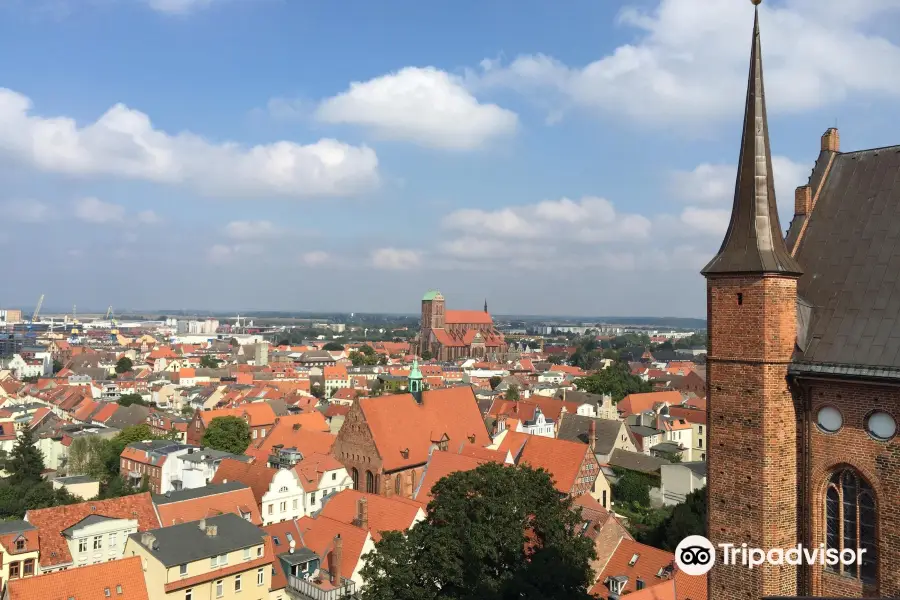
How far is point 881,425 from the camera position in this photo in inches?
554

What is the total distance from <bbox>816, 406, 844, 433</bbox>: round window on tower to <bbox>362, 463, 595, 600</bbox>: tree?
12.5 m

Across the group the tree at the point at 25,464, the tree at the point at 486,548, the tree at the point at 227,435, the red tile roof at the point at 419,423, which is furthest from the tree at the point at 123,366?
the tree at the point at 486,548

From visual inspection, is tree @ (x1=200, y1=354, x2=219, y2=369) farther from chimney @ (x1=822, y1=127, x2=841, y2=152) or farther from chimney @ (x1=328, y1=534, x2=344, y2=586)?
chimney @ (x1=822, y1=127, x2=841, y2=152)

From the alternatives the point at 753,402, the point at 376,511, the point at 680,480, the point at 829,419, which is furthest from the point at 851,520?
the point at 680,480

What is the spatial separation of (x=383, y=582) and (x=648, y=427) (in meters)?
61.6

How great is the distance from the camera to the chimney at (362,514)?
41.8m

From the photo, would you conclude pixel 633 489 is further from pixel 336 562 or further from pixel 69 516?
pixel 69 516

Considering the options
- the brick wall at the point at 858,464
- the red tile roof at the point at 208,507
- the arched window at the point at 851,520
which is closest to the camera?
the brick wall at the point at 858,464

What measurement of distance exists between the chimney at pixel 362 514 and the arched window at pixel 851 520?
3115 centimetres

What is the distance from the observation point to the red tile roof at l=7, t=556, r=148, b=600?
32688 millimetres

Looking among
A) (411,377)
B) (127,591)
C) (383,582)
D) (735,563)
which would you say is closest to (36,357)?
(411,377)

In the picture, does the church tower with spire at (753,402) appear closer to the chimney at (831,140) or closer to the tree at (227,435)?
the chimney at (831,140)

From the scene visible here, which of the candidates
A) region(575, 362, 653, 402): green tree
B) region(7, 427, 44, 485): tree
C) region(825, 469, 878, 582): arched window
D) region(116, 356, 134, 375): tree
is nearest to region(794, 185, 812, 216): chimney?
region(825, 469, 878, 582): arched window

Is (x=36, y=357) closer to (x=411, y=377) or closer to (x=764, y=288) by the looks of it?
(x=411, y=377)
